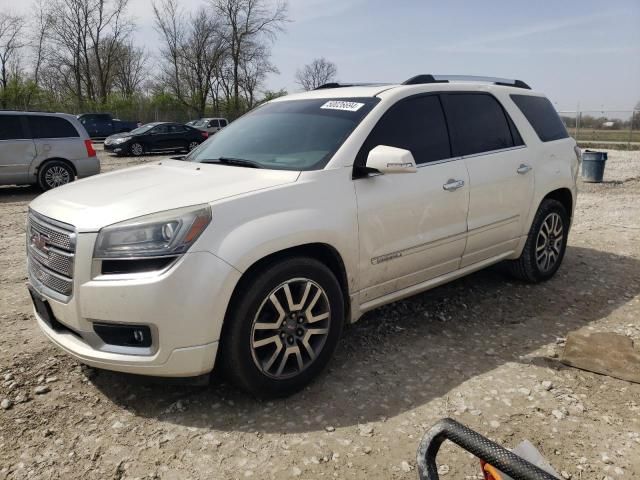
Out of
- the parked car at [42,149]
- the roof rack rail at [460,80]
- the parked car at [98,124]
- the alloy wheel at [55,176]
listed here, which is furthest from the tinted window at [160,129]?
the roof rack rail at [460,80]

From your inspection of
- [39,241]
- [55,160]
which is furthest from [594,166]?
[39,241]

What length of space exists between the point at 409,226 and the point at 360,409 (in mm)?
1219

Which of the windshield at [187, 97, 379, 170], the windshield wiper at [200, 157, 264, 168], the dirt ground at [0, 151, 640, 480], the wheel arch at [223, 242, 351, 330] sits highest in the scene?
the windshield at [187, 97, 379, 170]

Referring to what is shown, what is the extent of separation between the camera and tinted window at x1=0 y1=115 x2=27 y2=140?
10336mm

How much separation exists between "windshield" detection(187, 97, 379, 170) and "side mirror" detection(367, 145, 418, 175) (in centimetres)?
27

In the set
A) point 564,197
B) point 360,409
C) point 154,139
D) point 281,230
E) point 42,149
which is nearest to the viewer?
point 281,230

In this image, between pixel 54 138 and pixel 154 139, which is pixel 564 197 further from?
pixel 154 139

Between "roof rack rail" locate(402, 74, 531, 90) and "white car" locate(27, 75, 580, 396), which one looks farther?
"roof rack rail" locate(402, 74, 531, 90)

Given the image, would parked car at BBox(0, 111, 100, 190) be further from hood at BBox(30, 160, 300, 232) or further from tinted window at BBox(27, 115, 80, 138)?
hood at BBox(30, 160, 300, 232)

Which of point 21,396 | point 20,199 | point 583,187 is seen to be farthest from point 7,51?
point 21,396

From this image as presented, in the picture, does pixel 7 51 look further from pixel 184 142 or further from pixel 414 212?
pixel 414 212

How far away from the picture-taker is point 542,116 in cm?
483

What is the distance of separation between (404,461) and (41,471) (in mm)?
1700

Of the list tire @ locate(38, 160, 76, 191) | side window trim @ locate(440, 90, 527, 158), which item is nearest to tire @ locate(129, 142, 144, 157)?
tire @ locate(38, 160, 76, 191)
